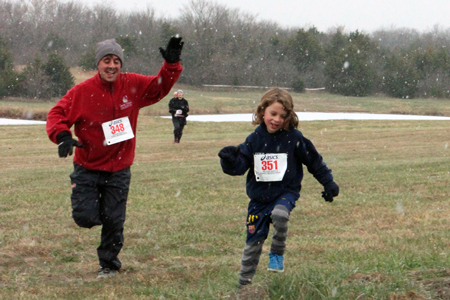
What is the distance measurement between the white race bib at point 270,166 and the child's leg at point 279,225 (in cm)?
26

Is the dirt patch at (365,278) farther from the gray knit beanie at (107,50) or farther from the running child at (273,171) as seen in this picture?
the gray knit beanie at (107,50)

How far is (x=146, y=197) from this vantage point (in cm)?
1055

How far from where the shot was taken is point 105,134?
543 cm

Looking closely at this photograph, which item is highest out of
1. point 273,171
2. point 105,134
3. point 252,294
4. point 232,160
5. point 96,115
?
point 96,115

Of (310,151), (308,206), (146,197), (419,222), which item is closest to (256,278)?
(310,151)

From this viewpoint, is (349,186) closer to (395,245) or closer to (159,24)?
(395,245)

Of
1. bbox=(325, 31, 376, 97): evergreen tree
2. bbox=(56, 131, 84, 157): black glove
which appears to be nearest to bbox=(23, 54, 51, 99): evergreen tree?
bbox=(325, 31, 376, 97): evergreen tree

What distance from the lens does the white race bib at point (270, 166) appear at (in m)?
4.74

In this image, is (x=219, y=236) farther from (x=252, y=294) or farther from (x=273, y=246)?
(x=252, y=294)

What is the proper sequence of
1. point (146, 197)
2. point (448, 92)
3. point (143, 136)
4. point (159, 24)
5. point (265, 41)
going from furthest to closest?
point (159, 24), point (265, 41), point (448, 92), point (143, 136), point (146, 197)

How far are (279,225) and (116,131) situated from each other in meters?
1.81

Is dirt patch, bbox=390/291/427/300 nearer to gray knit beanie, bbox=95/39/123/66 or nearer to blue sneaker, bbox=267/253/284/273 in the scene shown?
blue sneaker, bbox=267/253/284/273

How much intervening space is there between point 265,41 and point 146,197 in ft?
214

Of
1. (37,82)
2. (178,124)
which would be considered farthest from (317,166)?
(37,82)
